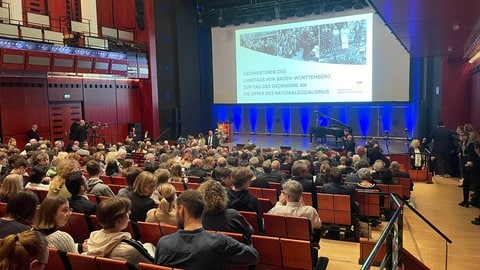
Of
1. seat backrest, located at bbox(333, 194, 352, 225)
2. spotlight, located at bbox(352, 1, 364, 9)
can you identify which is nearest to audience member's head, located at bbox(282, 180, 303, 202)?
seat backrest, located at bbox(333, 194, 352, 225)

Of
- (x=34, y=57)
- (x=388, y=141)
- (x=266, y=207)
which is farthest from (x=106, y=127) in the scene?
(x=266, y=207)

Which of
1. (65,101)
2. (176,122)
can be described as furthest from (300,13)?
(65,101)

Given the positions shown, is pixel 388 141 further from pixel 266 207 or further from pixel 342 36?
pixel 266 207

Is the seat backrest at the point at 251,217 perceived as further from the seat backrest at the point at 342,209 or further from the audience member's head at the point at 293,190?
the seat backrest at the point at 342,209

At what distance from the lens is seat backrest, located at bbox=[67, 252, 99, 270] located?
2.45 meters

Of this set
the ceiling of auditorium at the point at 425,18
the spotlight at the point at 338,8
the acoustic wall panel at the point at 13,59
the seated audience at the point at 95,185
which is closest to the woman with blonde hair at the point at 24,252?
the seated audience at the point at 95,185

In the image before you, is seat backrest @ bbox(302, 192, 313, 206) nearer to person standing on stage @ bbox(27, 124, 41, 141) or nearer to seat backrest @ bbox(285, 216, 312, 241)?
seat backrest @ bbox(285, 216, 312, 241)

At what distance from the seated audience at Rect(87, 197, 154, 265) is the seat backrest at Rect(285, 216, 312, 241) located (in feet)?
5.29

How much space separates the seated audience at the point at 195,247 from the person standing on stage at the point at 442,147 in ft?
32.0

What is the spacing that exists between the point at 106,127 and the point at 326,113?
31.6 ft

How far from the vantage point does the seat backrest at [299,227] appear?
374cm

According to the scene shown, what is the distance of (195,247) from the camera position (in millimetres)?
2344

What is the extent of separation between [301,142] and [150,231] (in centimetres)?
1343

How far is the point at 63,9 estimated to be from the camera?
15242mm
